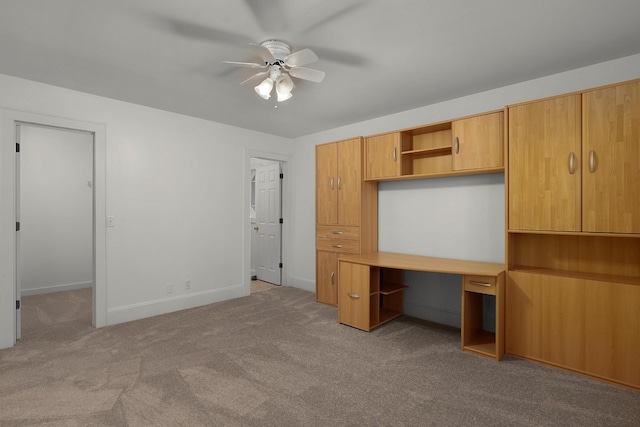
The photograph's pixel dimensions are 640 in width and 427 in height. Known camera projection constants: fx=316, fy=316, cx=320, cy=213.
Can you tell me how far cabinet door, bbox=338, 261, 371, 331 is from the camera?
3389 millimetres

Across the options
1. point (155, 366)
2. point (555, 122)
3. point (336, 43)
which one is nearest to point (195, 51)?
point (336, 43)

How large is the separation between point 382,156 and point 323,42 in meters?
1.76

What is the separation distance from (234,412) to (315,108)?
10.4 ft

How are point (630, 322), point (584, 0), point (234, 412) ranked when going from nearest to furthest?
point (584, 0)
point (234, 412)
point (630, 322)

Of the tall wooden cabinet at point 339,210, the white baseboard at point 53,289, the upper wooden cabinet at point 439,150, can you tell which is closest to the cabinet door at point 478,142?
the upper wooden cabinet at point 439,150

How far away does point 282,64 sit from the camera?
2533mm

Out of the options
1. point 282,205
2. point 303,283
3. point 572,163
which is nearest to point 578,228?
point 572,163

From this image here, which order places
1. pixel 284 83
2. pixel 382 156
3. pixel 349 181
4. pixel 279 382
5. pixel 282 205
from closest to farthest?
1. pixel 279 382
2. pixel 284 83
3. pixel 382 156
4. pixel 349 181
5. pixel 282 205

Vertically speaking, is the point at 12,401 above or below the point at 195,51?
below

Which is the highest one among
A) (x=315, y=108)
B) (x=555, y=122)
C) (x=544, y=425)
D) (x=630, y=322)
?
(x=315, y=108)

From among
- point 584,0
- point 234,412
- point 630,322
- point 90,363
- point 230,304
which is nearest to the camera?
point 584,0

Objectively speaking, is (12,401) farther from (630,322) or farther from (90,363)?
(630,322)

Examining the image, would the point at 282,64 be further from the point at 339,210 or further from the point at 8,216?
the point at 8,216

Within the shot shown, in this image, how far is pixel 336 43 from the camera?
7.77ft
